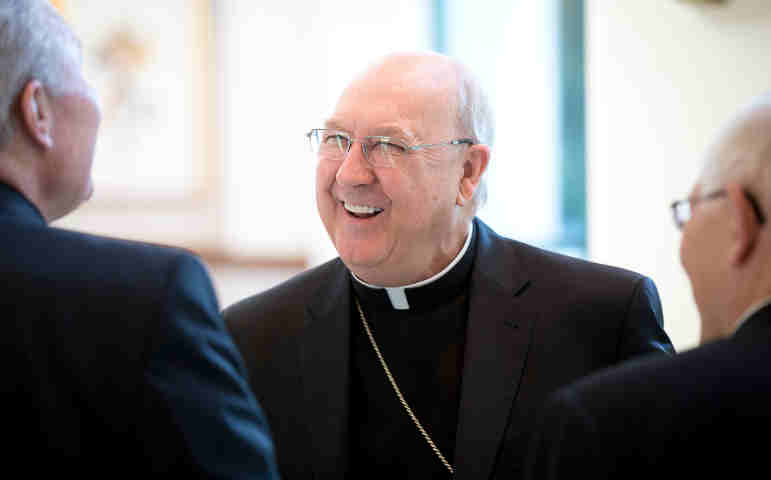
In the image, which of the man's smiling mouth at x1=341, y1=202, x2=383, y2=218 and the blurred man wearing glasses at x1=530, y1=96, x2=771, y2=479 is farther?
the man's smiling mouth at x1=341, y1=202, x2=383, y2=218

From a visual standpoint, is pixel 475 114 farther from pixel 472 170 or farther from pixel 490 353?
pixel 490 353

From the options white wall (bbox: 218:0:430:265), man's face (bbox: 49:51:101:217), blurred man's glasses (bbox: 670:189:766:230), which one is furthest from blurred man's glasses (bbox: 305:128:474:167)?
white wall (bbox: 218:0:430:265)

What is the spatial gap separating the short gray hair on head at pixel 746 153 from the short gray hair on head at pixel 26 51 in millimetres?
1194

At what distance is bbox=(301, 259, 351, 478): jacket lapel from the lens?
7.27 feet

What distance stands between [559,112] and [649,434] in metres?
3.97

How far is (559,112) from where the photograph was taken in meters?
4.95

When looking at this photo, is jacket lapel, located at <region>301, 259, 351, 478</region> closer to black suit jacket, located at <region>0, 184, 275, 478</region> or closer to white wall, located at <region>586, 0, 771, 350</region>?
black suit jacket, located at <region>0, 184, 275, 478</region>

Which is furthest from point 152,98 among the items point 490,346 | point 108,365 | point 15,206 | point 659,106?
point 108,365

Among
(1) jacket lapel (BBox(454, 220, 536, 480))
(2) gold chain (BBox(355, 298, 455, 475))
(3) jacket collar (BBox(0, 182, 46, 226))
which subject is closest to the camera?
(3) jacket collar (BBox(0, 182, 46, 226))

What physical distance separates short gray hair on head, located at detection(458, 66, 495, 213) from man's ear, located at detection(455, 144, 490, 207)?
0.09 ft

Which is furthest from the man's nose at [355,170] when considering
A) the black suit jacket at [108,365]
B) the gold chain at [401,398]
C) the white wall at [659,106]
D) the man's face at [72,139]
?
the white wall at [659,106]

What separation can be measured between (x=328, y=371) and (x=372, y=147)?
0.65 metres

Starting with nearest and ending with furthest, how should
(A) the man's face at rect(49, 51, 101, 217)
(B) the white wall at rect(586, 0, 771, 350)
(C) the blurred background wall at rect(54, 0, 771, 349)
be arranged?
(A) the man's face at rect(49, 51, 101, 217)
(B) the white wall at rect(586, 0, 771, 350)
(C) the blurred background wall at rect(54, 0, 771, 349)

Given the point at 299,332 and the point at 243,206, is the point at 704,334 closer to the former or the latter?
the point at 299,332
